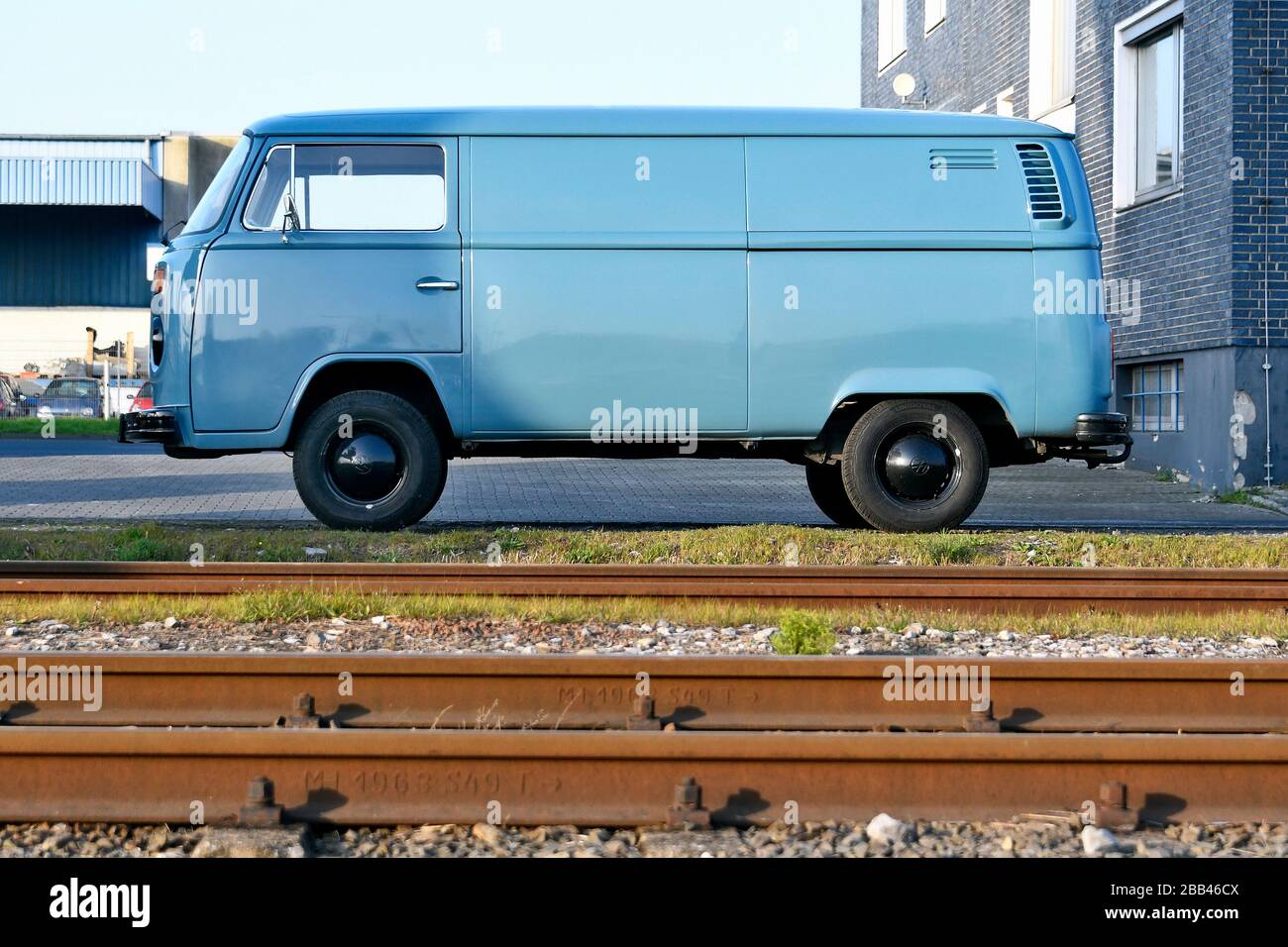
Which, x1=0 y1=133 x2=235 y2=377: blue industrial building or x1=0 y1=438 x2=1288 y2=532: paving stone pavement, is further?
x1=0 y1=133 x2=235 y2=377: blue industrial building

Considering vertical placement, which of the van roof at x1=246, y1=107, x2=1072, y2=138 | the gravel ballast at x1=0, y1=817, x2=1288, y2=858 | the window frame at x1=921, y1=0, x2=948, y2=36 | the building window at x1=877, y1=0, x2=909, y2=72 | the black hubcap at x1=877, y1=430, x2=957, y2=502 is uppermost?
the building window at x1=877, y1=0, x2=909, y2=72

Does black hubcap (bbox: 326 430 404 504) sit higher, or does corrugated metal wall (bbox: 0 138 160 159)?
corrugated metal wall (bbox: 0 138 160 159)

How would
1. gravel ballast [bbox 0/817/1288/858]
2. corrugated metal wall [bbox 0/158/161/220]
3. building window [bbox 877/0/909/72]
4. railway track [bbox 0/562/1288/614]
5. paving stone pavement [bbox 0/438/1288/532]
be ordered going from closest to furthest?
gravel ballast [bbox 0/817/1288/858] → railway track [bbox 0/562/1288/614] → paving stone pavement [bbox 0/438/1288/532] → building window [bbox 877/0/909/72] → corrugated metal wall [bbox 0/158/161/220]

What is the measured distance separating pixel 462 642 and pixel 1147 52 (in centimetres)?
1333

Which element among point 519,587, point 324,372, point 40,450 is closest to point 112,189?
point 40,450

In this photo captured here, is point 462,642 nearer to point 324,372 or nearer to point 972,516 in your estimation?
point 324,372

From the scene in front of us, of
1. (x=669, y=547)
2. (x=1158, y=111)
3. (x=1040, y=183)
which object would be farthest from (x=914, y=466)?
(x=1158, y=111)

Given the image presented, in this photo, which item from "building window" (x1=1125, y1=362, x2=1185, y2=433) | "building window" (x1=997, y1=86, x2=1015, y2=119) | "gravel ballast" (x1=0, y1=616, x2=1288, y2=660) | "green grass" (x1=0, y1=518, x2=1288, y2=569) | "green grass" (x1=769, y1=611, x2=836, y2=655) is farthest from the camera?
"building window" (x1=997, y1=86, x2=1015, y2=119)

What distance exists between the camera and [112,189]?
4066 cm

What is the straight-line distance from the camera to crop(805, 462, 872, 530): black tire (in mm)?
10383

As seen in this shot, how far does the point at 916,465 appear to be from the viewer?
916cm

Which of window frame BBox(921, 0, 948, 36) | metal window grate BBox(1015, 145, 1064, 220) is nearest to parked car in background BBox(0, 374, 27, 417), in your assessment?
window frame BBox(921, 0, 948, 36)

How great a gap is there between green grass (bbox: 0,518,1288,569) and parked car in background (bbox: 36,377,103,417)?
28077mm

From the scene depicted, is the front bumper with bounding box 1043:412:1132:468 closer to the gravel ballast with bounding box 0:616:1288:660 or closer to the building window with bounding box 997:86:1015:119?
the gravel ballast with bounding box 0:616:1288:660
